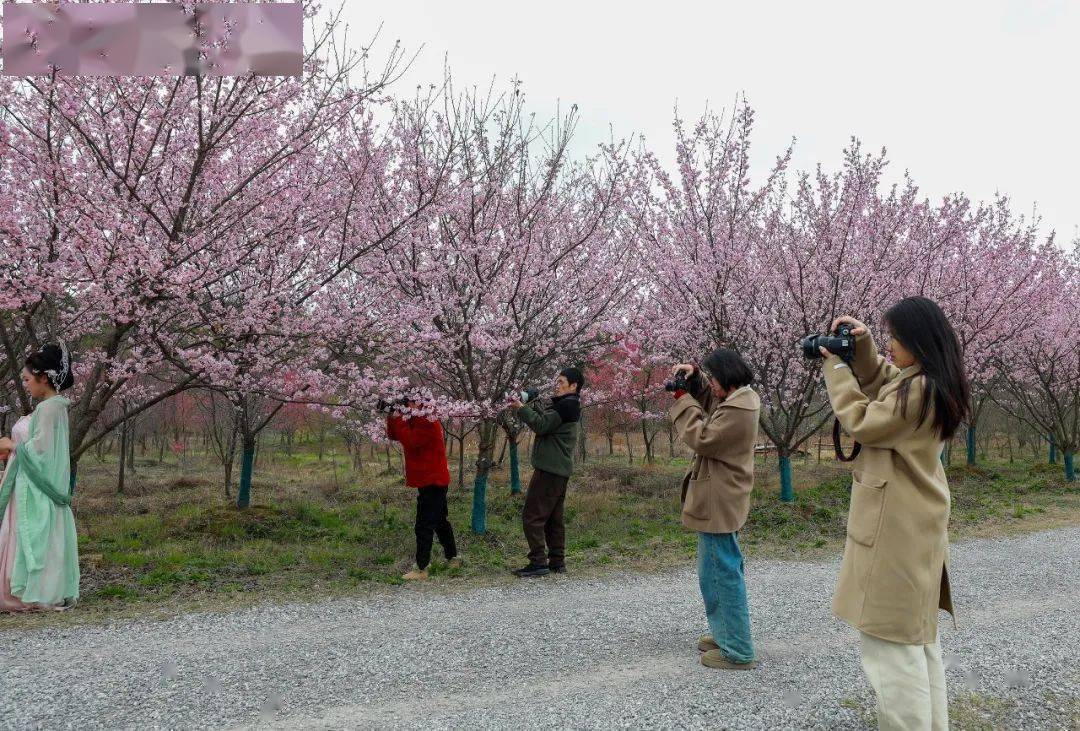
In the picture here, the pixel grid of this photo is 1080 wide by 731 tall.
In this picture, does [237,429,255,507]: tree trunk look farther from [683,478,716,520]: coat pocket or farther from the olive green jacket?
[683,478,716,520]: coat pocket

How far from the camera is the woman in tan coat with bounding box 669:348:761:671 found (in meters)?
3.46

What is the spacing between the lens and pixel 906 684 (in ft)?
7.80

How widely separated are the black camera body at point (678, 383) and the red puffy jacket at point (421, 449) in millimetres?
2227

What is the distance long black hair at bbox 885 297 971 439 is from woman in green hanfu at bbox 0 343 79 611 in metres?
4.97

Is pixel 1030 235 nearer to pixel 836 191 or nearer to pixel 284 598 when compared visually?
pixel 836 191

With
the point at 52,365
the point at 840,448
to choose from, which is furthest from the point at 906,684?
the point at 52,365

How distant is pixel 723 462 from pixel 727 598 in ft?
2.32

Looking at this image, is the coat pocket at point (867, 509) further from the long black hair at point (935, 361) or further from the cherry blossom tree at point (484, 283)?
the cherry blossom tree at point (484, 283)

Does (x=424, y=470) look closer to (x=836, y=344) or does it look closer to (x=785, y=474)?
(x=836, y=344)

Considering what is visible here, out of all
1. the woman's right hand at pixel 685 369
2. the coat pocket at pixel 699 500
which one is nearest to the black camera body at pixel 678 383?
the woman's right hand at pixel 685 369

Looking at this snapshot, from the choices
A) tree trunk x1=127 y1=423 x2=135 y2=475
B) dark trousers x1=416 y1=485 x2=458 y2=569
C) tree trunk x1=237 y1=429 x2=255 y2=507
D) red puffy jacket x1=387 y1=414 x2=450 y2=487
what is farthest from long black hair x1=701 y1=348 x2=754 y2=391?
tree trunk x1=127 y1=423 x2=135 y2=475

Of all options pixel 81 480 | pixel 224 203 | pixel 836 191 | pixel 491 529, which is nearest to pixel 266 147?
pixel 224 203

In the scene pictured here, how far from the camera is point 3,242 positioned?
16.8 ft

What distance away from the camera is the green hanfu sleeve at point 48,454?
14.3 ft
